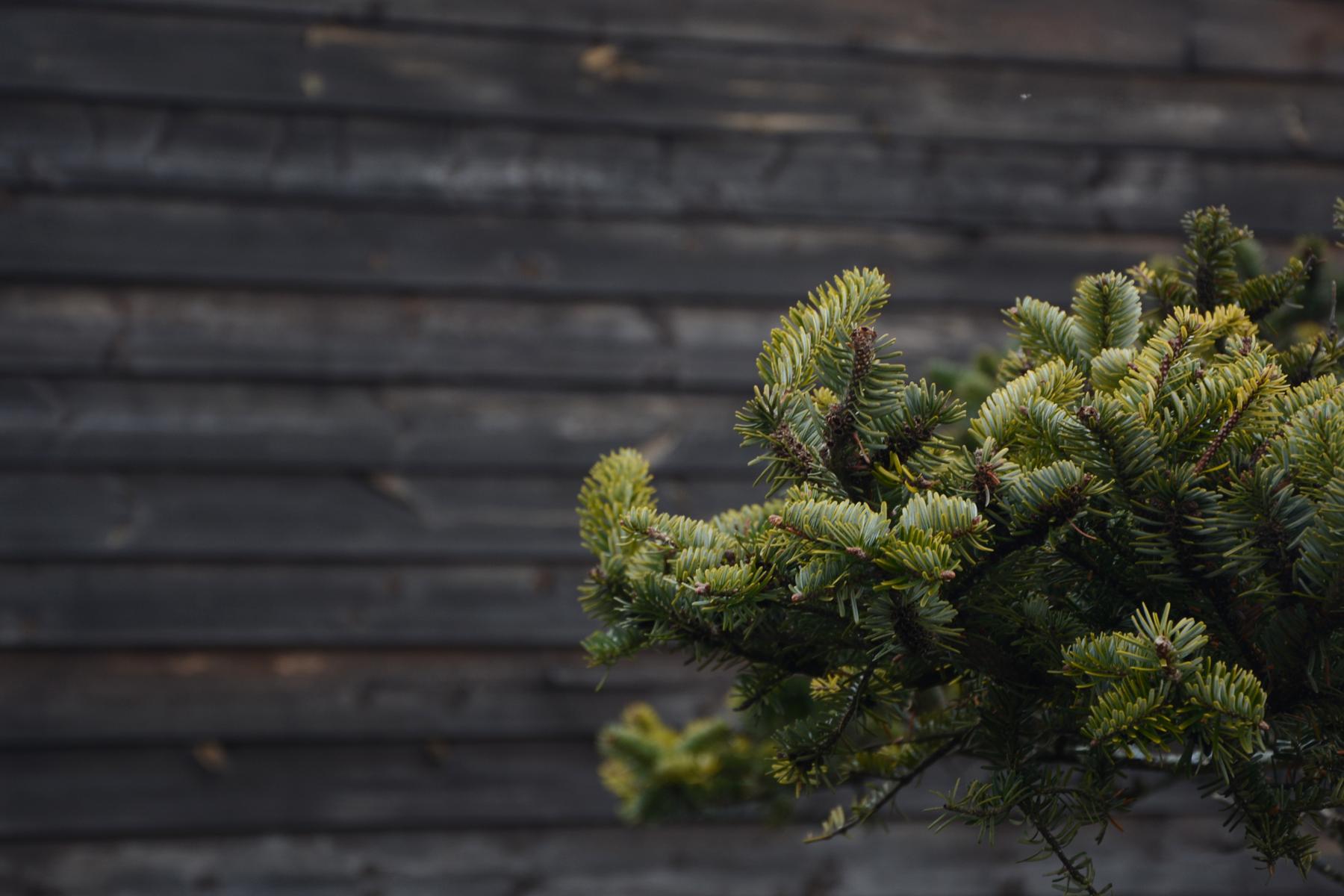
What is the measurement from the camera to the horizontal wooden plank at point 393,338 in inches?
63.0

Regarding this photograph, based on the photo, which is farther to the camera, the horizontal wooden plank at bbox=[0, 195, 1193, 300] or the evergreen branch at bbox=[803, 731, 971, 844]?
the horizontal wooden plank at bbox=[0, 195, 1193, 300]

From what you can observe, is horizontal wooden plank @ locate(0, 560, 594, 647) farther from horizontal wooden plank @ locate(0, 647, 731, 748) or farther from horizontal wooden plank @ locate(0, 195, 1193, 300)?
horizontal wooden plank @ locate(0, 195, 1193, 300)

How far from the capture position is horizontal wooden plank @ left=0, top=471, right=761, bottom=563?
158 centimetres

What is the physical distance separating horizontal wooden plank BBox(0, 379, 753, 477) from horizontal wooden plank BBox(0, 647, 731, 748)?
1.05 feet

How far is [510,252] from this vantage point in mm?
1704

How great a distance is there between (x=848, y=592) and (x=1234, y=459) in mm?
177

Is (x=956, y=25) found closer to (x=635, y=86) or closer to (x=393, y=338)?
(x=635, y=86)

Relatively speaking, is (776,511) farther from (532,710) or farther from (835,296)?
(532,710)

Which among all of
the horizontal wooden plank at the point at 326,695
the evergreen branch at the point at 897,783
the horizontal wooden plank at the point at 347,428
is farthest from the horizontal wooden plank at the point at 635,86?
the evergreen branch at the point at 897,783

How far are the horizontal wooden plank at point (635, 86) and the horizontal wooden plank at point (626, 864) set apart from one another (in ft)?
3.99

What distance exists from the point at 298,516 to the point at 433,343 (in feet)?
1.18

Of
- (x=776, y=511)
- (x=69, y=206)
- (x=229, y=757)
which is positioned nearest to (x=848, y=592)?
(x=776, y=511)

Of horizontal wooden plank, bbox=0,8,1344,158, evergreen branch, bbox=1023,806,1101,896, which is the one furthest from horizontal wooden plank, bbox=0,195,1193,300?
evergreen branch, bbox=1023,806,1101,896

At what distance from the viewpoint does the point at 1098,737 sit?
1.34ft
